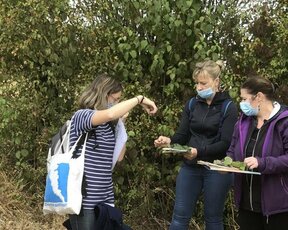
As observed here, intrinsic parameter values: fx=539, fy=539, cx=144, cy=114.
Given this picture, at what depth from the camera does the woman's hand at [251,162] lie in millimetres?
3576

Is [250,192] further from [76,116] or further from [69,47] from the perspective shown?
[69,47]

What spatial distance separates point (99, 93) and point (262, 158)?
1222mm

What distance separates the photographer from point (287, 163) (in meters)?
3.59

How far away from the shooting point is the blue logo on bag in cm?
372

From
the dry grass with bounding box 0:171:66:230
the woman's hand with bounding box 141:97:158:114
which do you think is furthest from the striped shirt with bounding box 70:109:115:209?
the dry grass with bounding box 0:171:66:230

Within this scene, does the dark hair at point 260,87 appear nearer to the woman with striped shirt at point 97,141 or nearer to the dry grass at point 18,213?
the woman with striped shirt at point 97,141

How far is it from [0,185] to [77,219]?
9.49ft

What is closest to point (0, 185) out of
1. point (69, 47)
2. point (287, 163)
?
point (69, 47)

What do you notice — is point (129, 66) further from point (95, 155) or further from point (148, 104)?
point (95, 155)

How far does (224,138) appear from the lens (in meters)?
4.34

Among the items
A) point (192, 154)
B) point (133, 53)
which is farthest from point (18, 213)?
point (192, 154)

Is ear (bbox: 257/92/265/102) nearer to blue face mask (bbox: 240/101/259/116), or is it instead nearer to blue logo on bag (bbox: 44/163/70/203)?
blue face mask (bbox: 240/101/259/116)

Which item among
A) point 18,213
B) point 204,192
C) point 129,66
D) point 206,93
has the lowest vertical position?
point 18,213

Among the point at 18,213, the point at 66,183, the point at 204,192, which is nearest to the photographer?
the point at 66,183
